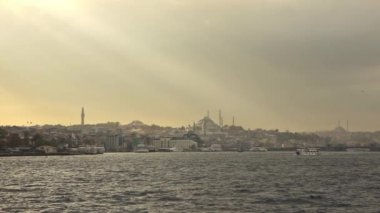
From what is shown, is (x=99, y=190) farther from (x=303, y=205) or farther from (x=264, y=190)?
(x=303, y=205)

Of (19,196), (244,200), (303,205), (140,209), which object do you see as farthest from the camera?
(19,196)

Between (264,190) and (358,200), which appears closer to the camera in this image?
(358,200)

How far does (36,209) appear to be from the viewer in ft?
117

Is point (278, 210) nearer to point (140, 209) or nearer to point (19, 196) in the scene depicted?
point (140, 209)

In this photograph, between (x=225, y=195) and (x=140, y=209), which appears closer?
(x=140, y=209)

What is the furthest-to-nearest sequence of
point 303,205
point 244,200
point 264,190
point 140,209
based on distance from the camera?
1. point 264,190
2. point 244,200
3. point 303,205
4. point 140,209

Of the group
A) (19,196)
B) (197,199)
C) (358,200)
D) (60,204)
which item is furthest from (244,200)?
(19,196)

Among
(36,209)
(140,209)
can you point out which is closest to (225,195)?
(140,209)

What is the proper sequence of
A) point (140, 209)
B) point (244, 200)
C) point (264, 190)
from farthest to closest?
point (264, 190), point (244, 200), point (140, 209)

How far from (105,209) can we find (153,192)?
11.7 m

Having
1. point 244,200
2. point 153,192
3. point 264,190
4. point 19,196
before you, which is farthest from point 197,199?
point 19,196

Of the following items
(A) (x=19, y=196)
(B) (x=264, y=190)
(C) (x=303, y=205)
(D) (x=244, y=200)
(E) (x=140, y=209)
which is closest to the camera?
(E) (x=140, y=209)

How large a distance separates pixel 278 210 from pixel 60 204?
46.7ft

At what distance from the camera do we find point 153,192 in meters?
47.0
